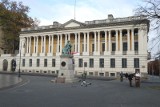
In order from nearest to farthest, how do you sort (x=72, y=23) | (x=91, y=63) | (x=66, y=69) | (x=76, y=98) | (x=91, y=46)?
1. (x=76, y=98)
2. (x=66, y=69)
3. (x=91, y=63)
4. (x=91, y=46)
5. (x=72, y=23)

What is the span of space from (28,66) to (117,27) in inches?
1234

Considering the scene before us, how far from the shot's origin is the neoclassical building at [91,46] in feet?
207

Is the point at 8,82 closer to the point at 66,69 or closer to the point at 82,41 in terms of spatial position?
the point at 66,69

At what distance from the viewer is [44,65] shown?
75875mm

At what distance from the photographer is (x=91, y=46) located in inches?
2790

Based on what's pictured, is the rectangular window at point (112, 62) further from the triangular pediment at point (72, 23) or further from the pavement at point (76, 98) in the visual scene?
the pavement at point (76, 98)

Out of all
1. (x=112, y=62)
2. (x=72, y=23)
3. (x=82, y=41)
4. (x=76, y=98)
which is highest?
(x=72, y=23)

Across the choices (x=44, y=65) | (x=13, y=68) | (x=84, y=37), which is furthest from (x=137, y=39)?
(x=13, y=68)

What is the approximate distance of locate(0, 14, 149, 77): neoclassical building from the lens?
207 feet

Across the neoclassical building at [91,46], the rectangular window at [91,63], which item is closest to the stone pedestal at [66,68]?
the neoclassical building at [91,46]

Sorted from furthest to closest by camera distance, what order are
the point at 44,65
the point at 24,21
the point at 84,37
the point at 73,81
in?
1. the point at 24,21
2. the point at 44,65
3. the point at 84,37
4. the point at 73,81

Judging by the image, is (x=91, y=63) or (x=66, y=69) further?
(x=91, y=63)

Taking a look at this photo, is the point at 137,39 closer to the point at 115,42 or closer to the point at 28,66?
the point at 115,42

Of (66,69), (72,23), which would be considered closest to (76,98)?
(66,69)
